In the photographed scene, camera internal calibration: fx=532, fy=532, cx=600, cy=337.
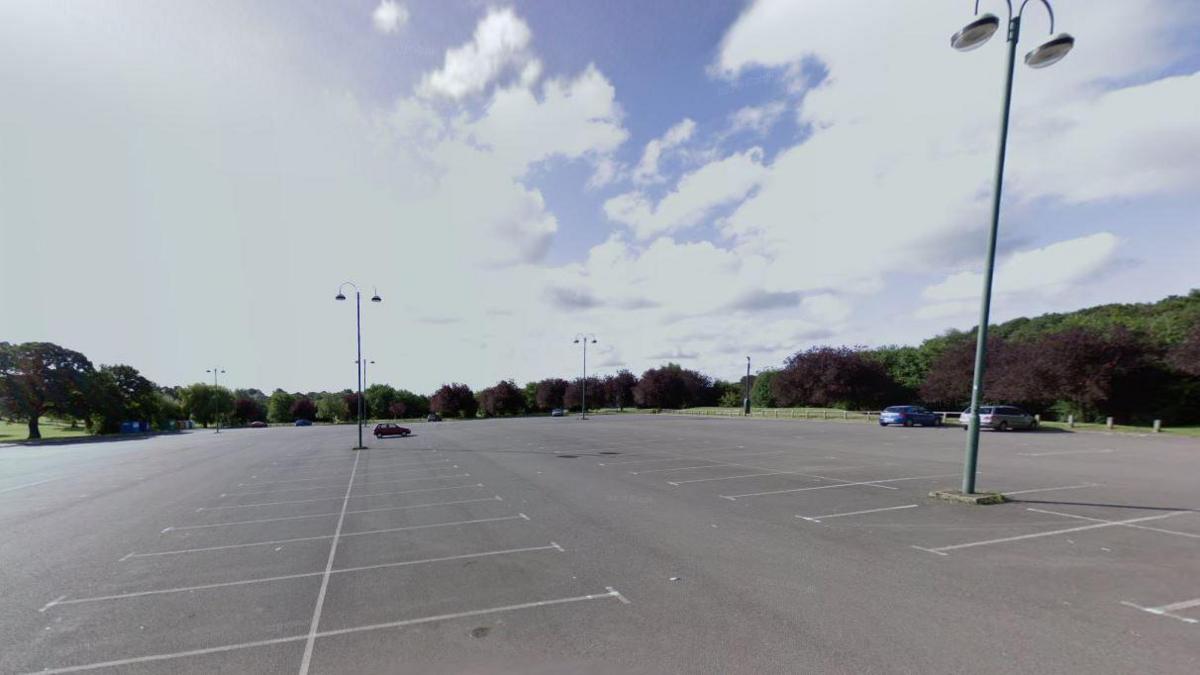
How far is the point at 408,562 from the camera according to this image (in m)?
8.08

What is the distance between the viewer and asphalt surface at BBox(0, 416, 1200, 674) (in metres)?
5.02

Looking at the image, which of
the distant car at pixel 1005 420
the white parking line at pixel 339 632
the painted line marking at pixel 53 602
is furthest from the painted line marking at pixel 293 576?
the distant car at pixel 1005 420

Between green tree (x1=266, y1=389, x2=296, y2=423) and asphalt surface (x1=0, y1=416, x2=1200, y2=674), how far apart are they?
12748cm

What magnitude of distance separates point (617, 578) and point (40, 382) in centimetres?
7120

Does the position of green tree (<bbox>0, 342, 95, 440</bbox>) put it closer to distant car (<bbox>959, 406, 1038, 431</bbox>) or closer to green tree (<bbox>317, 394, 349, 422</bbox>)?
green tree (<bbox>317, 394, 349, 422</bbox>)

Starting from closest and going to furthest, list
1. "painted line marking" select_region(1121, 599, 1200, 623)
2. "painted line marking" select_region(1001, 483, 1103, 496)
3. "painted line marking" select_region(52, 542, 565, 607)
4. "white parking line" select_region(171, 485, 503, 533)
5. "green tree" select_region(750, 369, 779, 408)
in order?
"painted line marking" select_region(1121, 599, 1200, 623)
"painted line marking" select_region(52, 542, 565, 607)
"white parking line" select_region(171, 485, 503, 533)
"painted line marking" select_region(1001, 483, 1103, 496)
"green tree" select_region(750, 369, 779, 408)

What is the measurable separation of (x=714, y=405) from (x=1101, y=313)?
5849cm

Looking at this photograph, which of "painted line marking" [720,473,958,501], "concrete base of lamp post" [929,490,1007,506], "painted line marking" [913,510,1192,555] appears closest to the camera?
"painted line marking" [913,510,1192,555]

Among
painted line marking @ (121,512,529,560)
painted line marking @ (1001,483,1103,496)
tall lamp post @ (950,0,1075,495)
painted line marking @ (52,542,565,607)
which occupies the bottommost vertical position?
painted line marking @ (121,512,529,560)

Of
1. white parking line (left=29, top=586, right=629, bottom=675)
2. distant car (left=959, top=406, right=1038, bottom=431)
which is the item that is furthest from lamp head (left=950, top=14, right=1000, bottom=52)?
distant car (left=959, top=406, right=1038, bottom=431)

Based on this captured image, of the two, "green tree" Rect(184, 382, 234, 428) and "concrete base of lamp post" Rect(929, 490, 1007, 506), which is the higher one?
"concrete base of lamp post" Rect(929, 490, 1007, 506)

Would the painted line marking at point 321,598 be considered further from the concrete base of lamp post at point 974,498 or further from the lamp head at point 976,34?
the lamp head at point 976,34

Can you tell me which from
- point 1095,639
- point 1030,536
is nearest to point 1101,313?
point 1030,536

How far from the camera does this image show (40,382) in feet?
171
